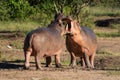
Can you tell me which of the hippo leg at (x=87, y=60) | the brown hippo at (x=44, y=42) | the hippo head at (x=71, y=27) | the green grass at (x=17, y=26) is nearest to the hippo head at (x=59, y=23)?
the brown hippo at (x=44, y=42)

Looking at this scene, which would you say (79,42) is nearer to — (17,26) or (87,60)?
(87,60)

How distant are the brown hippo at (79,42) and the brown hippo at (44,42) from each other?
24cm

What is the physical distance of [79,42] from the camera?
1170cm

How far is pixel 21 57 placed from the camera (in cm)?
1602

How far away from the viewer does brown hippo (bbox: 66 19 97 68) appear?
11.4 m

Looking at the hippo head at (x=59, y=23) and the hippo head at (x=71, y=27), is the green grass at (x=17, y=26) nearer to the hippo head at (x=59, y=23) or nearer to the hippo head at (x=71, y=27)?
the hippo head at (x=59, y=23)

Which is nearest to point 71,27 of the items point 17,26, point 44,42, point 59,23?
point 59,23

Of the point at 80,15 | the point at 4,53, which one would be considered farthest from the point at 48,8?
the point at 4,53

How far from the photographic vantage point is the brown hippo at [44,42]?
10969mm

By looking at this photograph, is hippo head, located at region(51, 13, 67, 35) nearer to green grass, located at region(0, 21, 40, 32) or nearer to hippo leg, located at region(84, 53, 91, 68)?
hippo leg, located at region(84, 53, 91, 68)

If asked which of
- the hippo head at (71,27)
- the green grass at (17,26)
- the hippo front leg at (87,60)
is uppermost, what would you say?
the hippo head at (71,27)

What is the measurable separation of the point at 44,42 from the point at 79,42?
1013 millimetres

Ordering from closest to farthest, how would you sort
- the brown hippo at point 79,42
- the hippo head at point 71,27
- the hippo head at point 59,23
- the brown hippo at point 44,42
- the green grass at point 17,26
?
the brown hippo at point 44,42 < the hippo head at point 71,27 < the brown hippo at point 79,42 < the hippo head at point 59,23 < the green grass at point 17,26

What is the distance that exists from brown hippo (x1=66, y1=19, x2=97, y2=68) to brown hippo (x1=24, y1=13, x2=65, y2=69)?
0.77 feet
